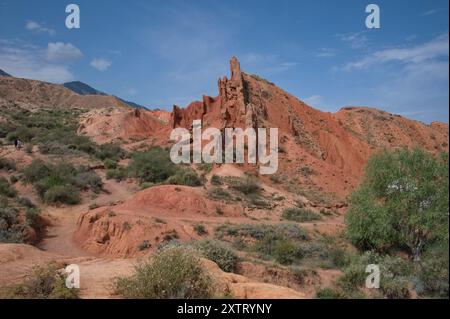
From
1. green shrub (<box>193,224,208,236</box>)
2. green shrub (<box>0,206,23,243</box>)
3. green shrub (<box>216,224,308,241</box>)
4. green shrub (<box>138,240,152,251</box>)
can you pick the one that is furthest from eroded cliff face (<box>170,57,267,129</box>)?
green shrub (<box>0,206,23,243</box>)

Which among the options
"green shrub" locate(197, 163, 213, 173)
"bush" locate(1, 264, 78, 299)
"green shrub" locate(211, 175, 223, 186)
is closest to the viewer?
"bush" locate(1, 264, 78, 299)

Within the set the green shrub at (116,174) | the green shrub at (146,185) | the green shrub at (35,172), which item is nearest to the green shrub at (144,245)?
the green shrub at (146,185)

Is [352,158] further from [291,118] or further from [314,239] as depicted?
[314,239]

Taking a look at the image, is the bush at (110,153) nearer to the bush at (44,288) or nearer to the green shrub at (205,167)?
the green shrub at (205,167)

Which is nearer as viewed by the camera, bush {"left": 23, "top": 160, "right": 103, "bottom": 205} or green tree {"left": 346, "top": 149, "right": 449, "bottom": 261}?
green tree {"left": 346, "top": 149, "right": 449, "bottom": 261}

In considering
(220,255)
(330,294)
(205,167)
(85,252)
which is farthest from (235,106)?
(330,294)

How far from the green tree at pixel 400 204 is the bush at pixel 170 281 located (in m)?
4.60

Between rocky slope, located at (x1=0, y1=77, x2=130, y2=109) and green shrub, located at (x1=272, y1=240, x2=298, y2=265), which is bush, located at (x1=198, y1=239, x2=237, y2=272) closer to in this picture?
green shrub, located at (x1=272, y1=240, x2=298, y2=265)

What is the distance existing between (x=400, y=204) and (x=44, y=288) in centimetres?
838

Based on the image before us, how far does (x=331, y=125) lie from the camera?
39312 millimetres

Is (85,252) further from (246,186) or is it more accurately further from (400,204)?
(400,204)

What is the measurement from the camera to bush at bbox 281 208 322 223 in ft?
63.8

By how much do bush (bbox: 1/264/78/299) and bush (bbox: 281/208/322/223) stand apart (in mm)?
13302
